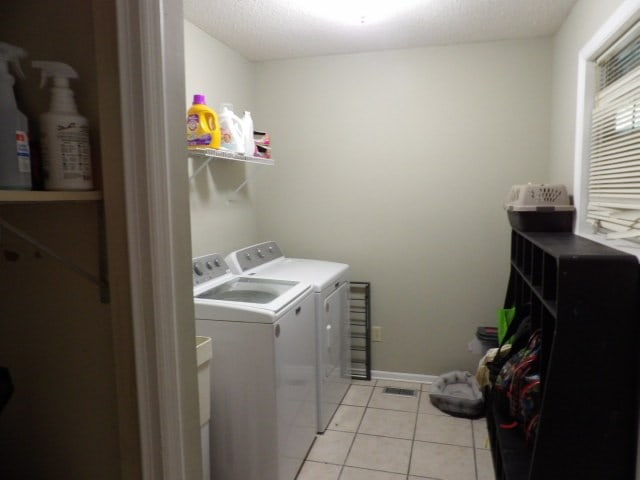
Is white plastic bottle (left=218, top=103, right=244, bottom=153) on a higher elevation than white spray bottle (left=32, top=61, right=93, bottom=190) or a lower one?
higher

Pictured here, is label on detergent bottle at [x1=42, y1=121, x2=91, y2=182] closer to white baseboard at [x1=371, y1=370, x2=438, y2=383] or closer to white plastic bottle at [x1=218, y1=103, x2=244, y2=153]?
white plastic bottle at [x1=218, y1=103, x2=244, y2=153]

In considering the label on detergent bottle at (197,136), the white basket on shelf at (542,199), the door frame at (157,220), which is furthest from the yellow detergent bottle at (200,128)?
the white basket on shelf at (542,199)

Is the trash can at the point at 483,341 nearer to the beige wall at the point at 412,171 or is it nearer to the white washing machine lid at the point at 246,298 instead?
the beige wall at the point at 412,171

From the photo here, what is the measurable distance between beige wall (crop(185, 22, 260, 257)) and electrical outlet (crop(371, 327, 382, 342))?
1.10 m

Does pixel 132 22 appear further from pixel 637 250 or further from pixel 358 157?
pixel 358 157

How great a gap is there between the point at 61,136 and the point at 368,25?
2124 millimetres

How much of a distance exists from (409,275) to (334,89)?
1394mm

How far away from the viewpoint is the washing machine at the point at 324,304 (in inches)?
98.0

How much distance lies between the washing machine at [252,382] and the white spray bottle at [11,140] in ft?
3.94

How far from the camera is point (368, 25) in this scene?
2.52 metres

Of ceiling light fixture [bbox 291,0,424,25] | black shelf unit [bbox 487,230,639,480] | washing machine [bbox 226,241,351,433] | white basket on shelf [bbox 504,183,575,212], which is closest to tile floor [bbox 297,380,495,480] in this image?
washing machine [bbox 226,241,351,433]

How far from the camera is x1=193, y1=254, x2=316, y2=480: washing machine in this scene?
1.89m

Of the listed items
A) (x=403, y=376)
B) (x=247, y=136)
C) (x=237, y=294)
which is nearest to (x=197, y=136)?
(x=247, y=136)

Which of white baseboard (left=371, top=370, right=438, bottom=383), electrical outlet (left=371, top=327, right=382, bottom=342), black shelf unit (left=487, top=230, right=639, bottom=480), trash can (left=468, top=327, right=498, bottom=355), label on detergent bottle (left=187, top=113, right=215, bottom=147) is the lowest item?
white baseboard (left=371, top=370, right=438, bottom=383)
